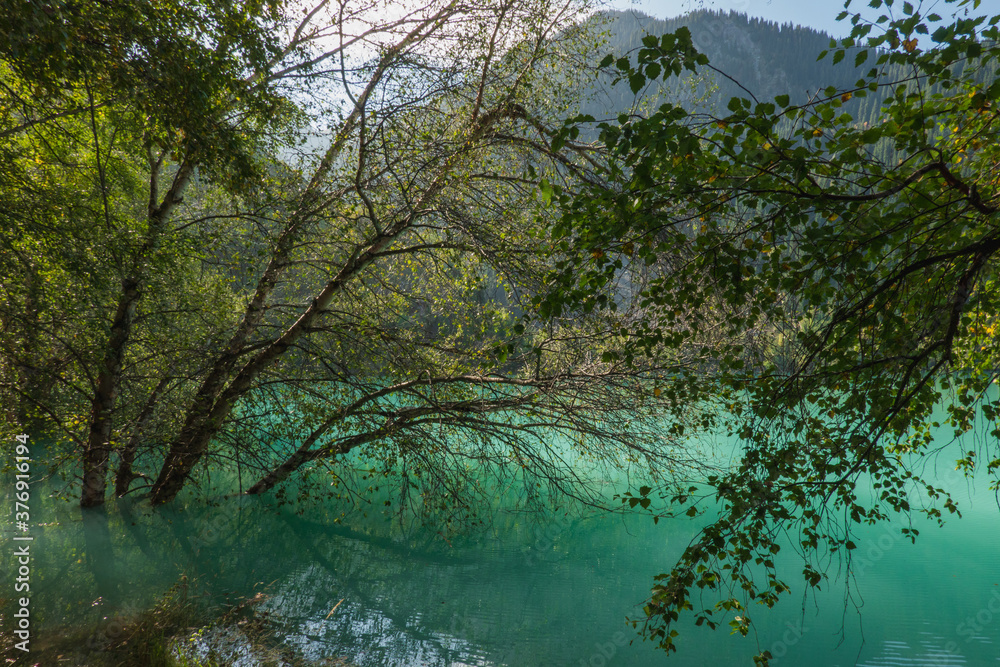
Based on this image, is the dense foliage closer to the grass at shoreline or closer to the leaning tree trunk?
the leaning tree trunk

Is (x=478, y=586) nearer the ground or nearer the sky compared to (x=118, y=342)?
nearer the ground

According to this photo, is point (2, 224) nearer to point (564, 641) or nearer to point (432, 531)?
point (564, 641)

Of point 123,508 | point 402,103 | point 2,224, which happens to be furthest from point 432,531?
point 2,224

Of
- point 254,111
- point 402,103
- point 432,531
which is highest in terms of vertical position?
point 402,103

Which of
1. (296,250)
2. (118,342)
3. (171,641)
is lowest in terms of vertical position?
(171,641)

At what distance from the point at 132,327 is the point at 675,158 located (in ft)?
18.6

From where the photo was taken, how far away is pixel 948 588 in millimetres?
7191

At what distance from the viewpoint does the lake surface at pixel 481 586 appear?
17.6ft

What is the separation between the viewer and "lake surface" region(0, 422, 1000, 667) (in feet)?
17.6

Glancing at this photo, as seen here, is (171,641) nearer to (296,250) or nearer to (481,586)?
(481,586)

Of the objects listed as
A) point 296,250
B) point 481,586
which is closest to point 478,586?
point 481,586

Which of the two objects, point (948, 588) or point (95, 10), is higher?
point (95, 10)

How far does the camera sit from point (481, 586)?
6.73 m

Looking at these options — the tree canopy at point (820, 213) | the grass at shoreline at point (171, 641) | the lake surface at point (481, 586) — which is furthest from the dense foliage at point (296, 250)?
the tree canopy at point (820, 213)
